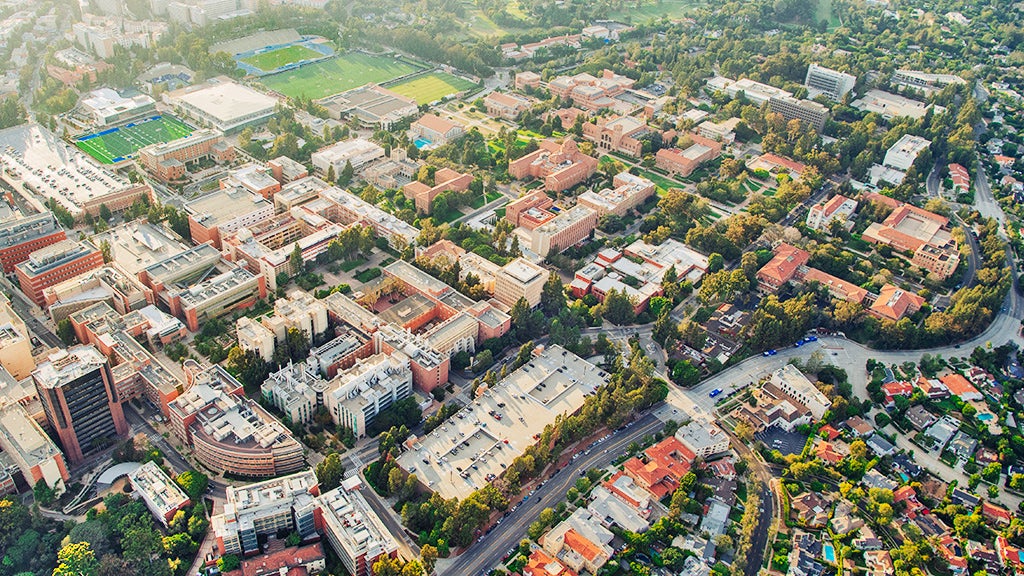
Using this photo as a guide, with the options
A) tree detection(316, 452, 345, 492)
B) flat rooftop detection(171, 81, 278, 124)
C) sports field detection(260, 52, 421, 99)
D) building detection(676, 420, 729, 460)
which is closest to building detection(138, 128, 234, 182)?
flat rooftop detection(171, 81, 278, 124)

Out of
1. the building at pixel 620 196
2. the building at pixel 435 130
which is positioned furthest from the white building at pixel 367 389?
the building at pixel 435 130

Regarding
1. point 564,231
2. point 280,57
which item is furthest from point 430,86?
point 564,231

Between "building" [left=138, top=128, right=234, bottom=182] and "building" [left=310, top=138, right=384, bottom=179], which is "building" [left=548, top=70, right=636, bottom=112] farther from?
"building" [left=138, top=128, right=234, bottom=182]

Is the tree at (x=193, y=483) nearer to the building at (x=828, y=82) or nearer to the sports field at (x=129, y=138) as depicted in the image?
the sports field at (x=129, y=138)

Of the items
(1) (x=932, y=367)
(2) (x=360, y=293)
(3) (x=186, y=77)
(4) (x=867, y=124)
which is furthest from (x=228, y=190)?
(4) (x=867, y=124)

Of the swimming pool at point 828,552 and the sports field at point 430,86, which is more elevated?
the swimming pool at point 828,552
